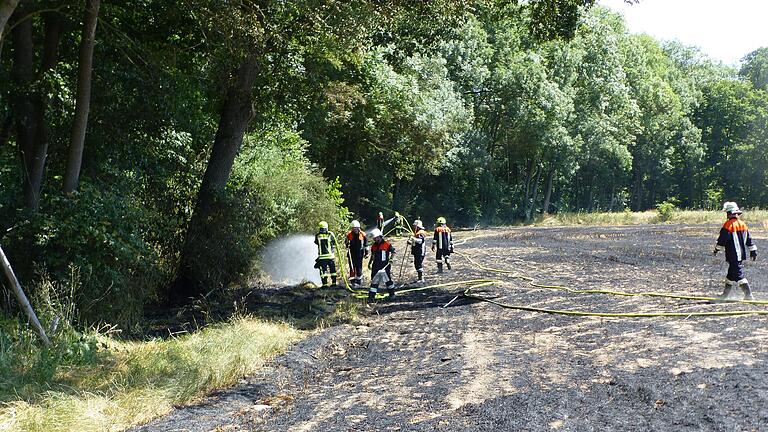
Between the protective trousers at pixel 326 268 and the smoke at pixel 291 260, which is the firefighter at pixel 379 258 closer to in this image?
the protective trousers at pixel 326 268

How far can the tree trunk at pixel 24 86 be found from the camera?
14.5m

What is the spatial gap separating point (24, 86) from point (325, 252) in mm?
7799

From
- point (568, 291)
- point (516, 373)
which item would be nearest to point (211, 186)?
point (568, 291)

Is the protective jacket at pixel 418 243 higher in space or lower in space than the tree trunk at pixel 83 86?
lower

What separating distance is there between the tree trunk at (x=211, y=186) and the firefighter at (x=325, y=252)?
2578 mm

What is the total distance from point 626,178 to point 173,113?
225 ft

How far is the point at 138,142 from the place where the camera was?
16.5 m

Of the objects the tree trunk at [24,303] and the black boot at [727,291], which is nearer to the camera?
the tree trunk at [24,303]

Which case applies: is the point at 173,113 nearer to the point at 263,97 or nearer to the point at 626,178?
the point at 263,97

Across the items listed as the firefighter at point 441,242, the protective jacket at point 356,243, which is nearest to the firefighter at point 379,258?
the protective jacket at point 356,243

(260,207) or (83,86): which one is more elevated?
(83,86)

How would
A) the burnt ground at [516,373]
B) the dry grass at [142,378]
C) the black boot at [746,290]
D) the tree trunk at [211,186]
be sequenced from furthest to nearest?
1. the tree trunk at [211,186]
2. the black boot at [746,290]
3. the dry grass at [142,378]
4. the burnt ground at [516,373]

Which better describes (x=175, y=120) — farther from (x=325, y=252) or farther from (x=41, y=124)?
(x=325, y=252)

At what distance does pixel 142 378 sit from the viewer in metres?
9.73
